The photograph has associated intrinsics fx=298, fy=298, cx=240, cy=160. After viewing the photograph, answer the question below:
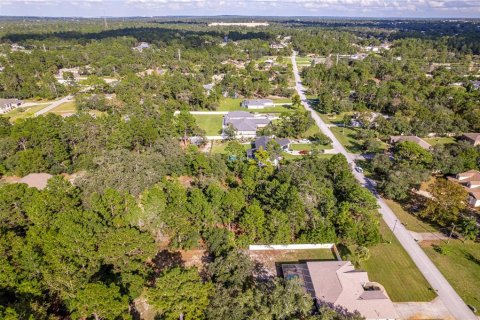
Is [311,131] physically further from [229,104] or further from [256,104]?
[229,104]

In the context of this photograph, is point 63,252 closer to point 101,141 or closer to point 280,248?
point 280,248

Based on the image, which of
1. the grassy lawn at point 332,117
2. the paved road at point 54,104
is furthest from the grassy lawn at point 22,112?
the grassy lawn at point 332,117

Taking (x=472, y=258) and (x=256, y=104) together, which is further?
(x=256, y=104)

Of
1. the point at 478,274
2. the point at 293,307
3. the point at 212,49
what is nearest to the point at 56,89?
the point at 212,49

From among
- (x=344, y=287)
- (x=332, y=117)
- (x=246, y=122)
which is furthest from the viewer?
(x=332, y=117)

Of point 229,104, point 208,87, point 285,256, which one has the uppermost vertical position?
point 208,87

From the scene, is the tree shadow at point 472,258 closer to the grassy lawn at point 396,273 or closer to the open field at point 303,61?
the grassy lawn at point 396,273

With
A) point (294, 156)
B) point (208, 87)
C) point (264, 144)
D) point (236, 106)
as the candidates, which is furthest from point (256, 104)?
point (294, 156)

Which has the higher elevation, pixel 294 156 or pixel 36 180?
pixel 36 180

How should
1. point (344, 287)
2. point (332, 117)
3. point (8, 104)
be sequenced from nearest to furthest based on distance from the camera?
point (344, 287) < point (332, 117) < point (8, 104)

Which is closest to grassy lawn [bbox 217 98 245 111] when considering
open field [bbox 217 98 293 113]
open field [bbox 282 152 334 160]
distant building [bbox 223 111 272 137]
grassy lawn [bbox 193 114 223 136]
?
open field [bbox 217 98 293 113]
